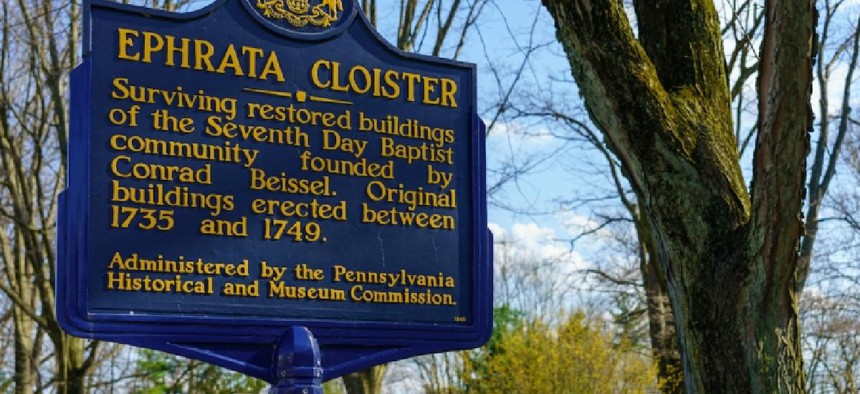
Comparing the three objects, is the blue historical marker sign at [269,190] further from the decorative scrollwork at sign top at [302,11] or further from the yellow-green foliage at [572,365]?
the yellow-green foliage at [572,365]

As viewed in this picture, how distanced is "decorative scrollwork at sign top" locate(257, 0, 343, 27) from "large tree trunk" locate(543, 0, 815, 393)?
1.41 metres

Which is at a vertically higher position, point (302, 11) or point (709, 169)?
point (302, 11)

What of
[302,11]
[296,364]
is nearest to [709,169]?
[302,11]

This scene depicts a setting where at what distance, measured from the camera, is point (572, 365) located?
21.6m

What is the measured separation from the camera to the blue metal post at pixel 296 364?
18.8 ft

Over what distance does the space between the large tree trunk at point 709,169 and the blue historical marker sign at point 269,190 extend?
0.89m

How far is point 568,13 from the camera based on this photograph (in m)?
6.94

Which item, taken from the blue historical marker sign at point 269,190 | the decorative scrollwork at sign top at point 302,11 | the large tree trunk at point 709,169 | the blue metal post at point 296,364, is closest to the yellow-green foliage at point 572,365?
the large tree trunk at point 709,169

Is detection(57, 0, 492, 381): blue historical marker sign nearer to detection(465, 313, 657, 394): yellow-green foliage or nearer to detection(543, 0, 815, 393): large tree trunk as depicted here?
detection(543, 0, 815, 393): large tree trunk

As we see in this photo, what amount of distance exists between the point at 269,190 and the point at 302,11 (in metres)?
0.99

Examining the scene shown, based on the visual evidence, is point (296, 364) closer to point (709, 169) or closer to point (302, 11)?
point (302, 11)

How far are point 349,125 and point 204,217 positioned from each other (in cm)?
90

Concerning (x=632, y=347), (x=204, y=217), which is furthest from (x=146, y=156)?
(x=632, y=347)

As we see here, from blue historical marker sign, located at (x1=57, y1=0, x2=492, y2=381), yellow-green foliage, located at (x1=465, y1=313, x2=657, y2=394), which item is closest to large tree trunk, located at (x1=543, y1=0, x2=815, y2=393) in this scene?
blue historical marker sign, located at (x1=57, y1=0, x2=492, y2=381)
